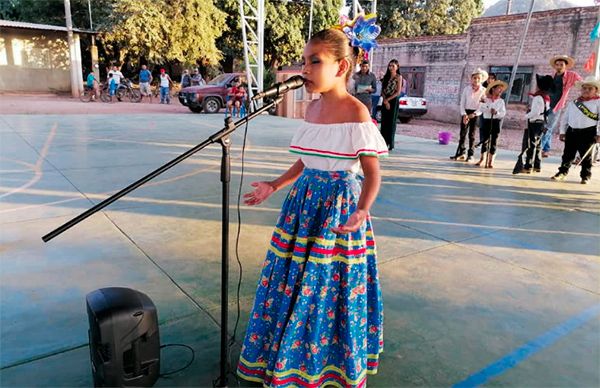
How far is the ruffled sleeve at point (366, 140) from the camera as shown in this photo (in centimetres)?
179

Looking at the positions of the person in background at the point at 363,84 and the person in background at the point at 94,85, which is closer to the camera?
the person in background at the point at 363,84

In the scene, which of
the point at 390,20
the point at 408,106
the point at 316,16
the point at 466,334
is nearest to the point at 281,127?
the point at 408,106

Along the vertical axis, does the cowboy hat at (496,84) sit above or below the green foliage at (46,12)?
below

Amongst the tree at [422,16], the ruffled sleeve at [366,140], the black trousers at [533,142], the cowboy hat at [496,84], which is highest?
the tree at [422,16]

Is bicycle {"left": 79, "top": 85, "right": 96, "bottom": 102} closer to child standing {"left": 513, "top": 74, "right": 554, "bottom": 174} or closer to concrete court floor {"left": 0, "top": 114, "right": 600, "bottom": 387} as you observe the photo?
concrete court floor {"left": 0, "top": 114, "right": 600, "bottom": 387}

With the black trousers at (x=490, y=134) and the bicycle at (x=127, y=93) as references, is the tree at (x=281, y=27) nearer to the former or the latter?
the bicycle at (x=127, y=93)

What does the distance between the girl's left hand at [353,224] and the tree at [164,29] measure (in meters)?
23.1

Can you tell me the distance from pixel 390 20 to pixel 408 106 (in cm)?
1610

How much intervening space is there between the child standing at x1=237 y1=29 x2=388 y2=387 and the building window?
16.1m

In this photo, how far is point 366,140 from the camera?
5.90ft

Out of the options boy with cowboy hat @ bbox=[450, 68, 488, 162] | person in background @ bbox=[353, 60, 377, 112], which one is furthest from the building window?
person in background @ bbox=[353, 60, 377, 112]

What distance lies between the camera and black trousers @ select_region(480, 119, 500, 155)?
7.54m

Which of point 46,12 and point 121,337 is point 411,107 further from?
point 46,12

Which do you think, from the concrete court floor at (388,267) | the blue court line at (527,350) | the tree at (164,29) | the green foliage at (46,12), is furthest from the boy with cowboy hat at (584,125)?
the green foliage at (46,12)
